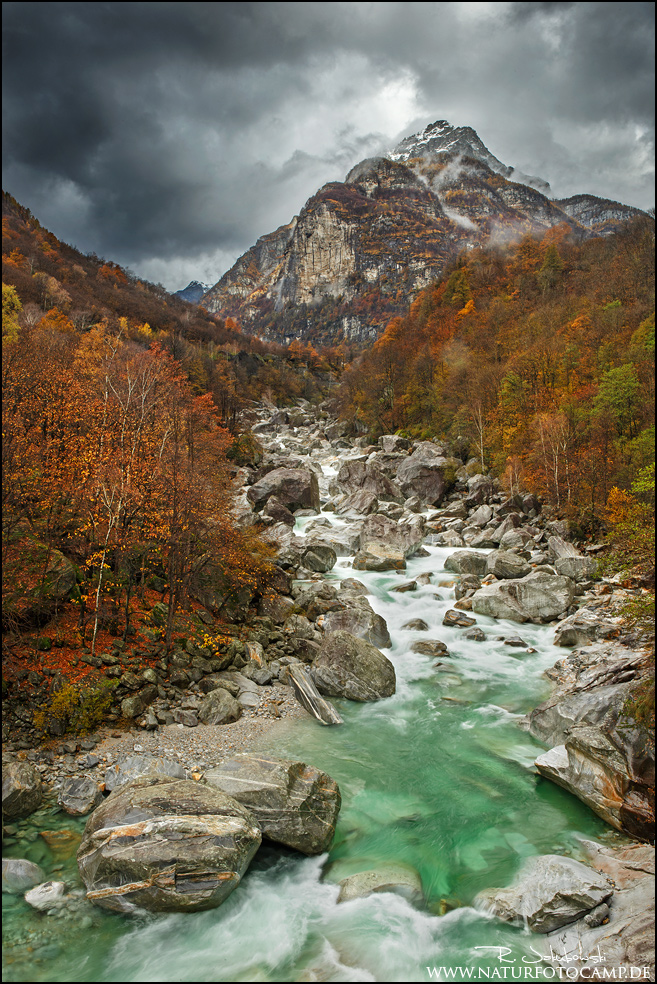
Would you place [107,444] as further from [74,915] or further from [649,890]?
[649,890]

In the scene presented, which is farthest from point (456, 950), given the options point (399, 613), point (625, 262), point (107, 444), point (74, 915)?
point (625, 262)

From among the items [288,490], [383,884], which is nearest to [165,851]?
[383,884]

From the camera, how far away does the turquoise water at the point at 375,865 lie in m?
6.61

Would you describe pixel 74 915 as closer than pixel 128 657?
Yes

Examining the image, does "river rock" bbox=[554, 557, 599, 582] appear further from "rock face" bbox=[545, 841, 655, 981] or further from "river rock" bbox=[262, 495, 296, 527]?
"river rock" bbox=[262, 495, 296, 527]

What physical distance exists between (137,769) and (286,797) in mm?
3454

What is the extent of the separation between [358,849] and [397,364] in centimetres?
6172

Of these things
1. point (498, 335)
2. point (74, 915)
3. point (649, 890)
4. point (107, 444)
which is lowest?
point (74, 915)

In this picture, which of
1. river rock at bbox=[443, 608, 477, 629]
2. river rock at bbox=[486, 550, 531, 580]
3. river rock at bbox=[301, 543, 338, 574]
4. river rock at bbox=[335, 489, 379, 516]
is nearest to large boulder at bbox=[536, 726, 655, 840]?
river rock at bbox=[443, 608, 477, 629]

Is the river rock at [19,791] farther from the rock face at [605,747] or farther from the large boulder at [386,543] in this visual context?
the large boulder at [386,543]

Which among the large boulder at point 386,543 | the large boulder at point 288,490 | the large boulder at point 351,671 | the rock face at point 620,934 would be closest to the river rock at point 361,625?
the large boulder at point 351,671

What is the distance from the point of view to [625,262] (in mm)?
42312

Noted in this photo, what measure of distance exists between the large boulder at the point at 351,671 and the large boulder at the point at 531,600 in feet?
23.2

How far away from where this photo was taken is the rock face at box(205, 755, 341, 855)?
27.8ft
